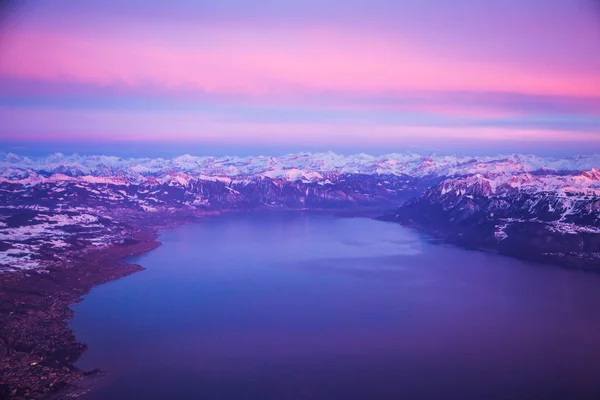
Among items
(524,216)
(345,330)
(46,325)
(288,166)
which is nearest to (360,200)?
(288,166)

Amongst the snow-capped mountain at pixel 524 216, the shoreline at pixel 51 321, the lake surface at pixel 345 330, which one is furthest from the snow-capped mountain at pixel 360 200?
the lake surface at pixel 345 330

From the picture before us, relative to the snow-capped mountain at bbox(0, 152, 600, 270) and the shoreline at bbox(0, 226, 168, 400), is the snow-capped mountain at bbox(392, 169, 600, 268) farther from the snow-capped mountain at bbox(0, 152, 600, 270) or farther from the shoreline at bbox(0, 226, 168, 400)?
the shoreline at bbox(0, 226, 168, 400)

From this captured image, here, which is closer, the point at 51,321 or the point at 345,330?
the point at 345,330

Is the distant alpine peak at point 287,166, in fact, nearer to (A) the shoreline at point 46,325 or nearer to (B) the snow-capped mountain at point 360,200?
(B) the snow-capped mountain at point 360,200

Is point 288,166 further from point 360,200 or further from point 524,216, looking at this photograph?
point 524,216

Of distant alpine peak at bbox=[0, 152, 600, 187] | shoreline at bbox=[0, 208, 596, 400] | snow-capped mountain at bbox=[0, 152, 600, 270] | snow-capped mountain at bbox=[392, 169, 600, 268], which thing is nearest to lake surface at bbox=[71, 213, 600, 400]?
shoreline at bbox=[0, 208, 596, 400]

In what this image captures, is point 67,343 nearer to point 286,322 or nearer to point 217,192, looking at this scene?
point 286,322

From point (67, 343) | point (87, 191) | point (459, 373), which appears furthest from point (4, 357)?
point (87, 191)

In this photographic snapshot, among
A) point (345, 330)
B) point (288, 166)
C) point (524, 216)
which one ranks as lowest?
point (345, 330)
